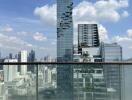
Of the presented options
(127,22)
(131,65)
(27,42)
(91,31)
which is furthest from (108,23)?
(131,65)

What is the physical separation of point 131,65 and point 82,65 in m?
0.68

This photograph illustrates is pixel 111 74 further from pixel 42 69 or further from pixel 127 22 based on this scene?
pixel 127 22

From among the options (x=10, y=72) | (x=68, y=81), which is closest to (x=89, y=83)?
(x=68, y=81)

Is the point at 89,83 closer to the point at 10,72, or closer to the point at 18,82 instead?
the point at 18,82

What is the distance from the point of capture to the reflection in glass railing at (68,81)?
4.47m

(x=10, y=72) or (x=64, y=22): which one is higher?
(x=64, y=22)

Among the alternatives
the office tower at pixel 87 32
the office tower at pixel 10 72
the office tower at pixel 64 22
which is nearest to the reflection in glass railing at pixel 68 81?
the office tower at pixel 10 72

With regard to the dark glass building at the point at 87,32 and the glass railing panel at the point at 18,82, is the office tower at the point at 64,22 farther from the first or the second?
the glass railing panel at the point at 18,82

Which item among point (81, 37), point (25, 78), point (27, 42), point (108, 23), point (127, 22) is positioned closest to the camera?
point (25, 78)

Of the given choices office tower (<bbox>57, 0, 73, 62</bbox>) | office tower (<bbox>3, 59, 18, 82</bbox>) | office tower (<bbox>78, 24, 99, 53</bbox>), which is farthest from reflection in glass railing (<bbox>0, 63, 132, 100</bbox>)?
office tower (<bbox>78, 24, 99, 53</bbox>)

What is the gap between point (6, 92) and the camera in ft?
14.9

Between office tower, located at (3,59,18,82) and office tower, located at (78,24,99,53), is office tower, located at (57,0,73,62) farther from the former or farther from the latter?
office tower, located at (3,59,18,82)

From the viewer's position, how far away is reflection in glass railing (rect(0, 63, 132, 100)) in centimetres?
447

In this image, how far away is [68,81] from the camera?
4523 mm
